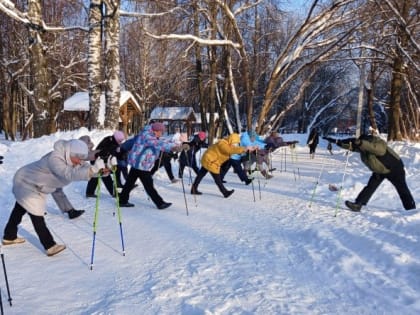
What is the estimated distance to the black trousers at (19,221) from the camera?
4.77 meters

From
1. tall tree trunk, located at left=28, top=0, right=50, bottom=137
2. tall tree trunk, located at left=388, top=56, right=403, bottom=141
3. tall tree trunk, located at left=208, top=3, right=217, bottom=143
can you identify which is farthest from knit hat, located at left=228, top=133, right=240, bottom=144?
tall tree trunk, located at left=388, top=56, right=403, bottom=141

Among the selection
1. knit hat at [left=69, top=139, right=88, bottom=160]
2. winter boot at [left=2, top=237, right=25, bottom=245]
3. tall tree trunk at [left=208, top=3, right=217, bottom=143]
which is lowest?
winter boot at [left=2, top=237, right=25, bottom=245]

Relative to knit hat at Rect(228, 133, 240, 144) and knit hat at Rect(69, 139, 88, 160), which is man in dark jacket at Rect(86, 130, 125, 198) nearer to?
knit hat at Rect(228, 133, 240, 144)

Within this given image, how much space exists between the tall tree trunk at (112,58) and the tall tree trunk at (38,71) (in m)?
2.54

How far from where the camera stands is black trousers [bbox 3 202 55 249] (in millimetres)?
4770

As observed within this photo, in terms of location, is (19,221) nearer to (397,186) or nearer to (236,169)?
(397,186)

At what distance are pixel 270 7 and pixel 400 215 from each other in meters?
14.5

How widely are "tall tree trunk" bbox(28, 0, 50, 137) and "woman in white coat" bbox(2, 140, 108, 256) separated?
1045 cm

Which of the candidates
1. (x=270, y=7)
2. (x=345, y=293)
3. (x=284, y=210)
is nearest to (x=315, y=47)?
(x=270, y=7)

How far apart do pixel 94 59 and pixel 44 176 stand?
34.5 ft

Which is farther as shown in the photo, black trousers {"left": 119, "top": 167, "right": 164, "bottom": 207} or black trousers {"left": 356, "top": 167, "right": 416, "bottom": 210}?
black trousers {"left": 119, "top": 167, "right": 164, "bottom": 207}

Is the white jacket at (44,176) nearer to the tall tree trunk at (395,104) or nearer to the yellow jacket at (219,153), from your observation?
the yellow jacket at (219,153)

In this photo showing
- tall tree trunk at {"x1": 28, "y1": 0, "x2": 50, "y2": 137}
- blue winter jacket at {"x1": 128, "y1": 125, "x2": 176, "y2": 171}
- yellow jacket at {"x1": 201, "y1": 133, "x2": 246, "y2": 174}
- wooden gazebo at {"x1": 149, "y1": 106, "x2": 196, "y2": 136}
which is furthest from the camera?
wooden gazebo at {"x1": 149, "y1": 106, "x2": 196, "y2": 136}

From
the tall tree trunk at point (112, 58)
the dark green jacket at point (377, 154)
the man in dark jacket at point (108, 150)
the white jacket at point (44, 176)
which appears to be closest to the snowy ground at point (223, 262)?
the man in dark jacket at point (108, 150)
